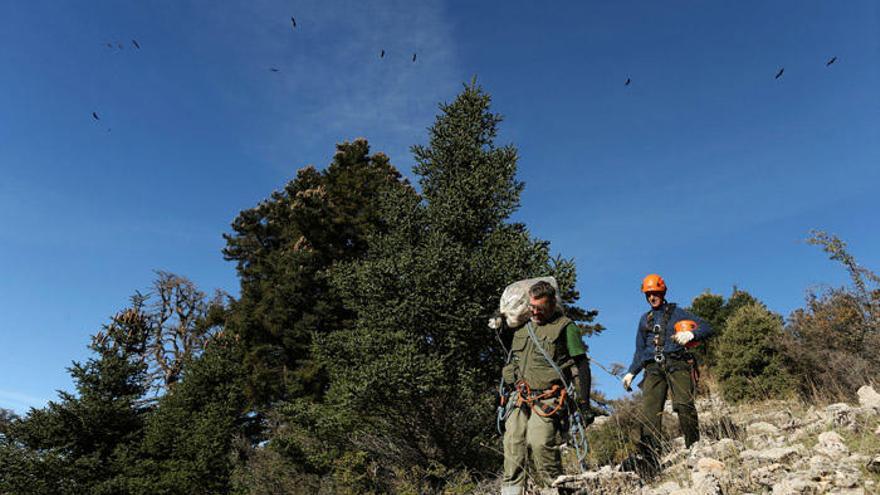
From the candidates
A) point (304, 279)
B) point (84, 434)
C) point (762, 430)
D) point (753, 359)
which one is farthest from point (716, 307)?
point (84, 434)

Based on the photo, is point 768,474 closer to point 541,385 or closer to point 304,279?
point 541,385

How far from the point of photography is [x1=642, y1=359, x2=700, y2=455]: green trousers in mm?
6031

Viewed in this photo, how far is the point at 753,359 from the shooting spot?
1458 cm

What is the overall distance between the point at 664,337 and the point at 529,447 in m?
2.35

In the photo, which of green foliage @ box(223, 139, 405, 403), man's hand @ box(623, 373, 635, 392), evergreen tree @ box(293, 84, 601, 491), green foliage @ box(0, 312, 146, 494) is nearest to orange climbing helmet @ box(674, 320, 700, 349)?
man's hand @ box(623, 373, 635, 392)

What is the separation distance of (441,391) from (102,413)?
1296 centimetres

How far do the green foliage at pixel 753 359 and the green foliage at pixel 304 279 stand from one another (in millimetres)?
11568

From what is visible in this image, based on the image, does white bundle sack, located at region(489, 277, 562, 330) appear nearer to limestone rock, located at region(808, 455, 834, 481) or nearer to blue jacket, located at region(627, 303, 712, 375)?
blue jacket, located at region(627, 303, 712, 375)

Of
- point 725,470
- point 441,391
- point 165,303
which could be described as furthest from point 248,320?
point 725,470

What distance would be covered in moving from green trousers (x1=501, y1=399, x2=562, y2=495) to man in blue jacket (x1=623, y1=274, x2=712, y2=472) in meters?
1.50

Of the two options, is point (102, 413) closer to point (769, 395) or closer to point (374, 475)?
point (374, 475)

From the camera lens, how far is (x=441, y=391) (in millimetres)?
10750

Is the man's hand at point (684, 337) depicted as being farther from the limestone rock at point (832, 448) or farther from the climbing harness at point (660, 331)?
the limestone rock at point (832, 448)

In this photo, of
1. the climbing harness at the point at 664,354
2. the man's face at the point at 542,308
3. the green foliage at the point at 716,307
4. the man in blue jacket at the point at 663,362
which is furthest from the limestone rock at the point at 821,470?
Answer: the green foliage at the point at 716,307
